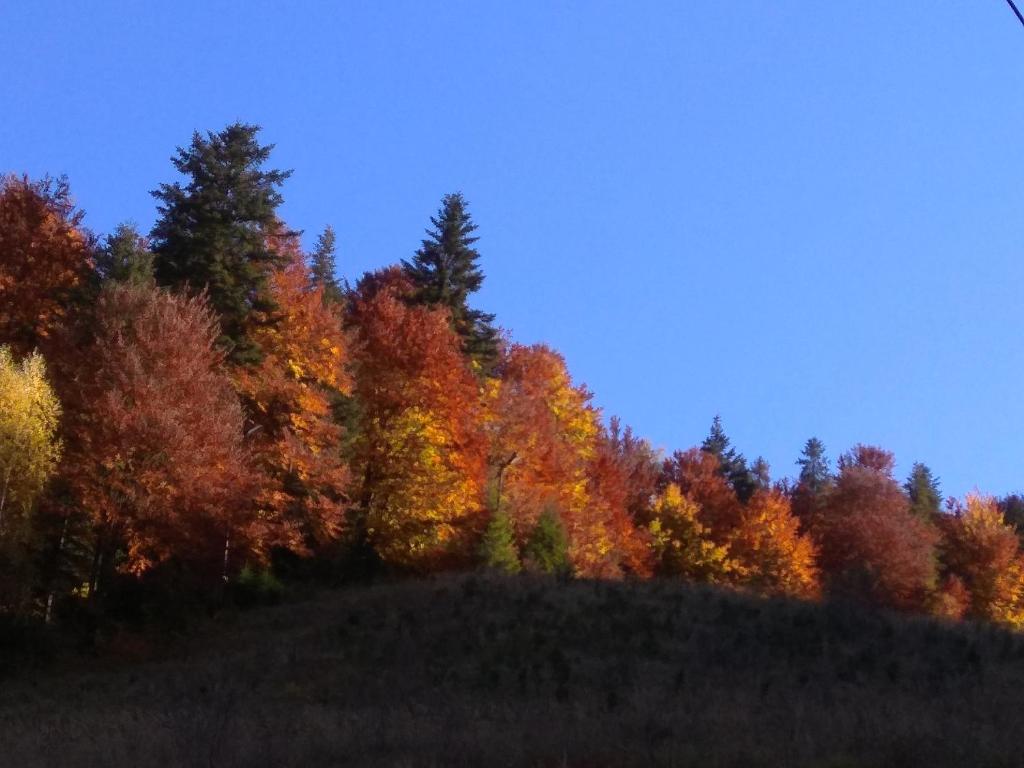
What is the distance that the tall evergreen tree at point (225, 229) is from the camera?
40406 mm

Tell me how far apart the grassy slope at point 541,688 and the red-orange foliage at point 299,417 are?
308 centimetres

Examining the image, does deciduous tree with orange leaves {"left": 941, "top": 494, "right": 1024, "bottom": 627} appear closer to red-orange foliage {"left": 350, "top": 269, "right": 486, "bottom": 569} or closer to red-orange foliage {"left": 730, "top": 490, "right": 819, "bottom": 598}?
red-orange foliage {"left": 730, "top": 490, "right": 819, "bottom": 598}

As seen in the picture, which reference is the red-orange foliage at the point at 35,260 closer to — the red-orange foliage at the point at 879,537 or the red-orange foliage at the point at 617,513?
the red-orange foliage at the point at 617,513

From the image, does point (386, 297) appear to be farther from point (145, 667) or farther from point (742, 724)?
point (742, 724)

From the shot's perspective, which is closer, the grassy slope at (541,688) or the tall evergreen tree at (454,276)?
the grassy slope at (541,688)

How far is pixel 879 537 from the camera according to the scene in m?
67.2

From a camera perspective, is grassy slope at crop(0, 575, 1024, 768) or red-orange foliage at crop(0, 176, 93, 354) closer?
grassy slope at crop(0, 575, 1024, 768)

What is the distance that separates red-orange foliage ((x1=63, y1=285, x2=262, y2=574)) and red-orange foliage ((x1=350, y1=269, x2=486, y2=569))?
8074mm

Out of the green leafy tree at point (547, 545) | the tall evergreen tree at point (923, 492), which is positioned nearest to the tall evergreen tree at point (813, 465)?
the tall evergreen tree at point (923, 492)

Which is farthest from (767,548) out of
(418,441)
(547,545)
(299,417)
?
(299,417)

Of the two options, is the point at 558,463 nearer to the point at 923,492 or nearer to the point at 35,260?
the point at 35,260

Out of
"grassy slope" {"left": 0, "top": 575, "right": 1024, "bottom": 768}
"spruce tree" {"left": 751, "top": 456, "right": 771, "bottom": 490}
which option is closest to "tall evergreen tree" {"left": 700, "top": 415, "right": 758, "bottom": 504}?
"spruce tree" {"left": 751, "top": 456, "right": 771, "bottom": 490}

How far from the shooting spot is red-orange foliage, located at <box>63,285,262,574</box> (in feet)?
103

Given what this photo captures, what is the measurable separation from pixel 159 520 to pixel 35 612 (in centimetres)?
505
